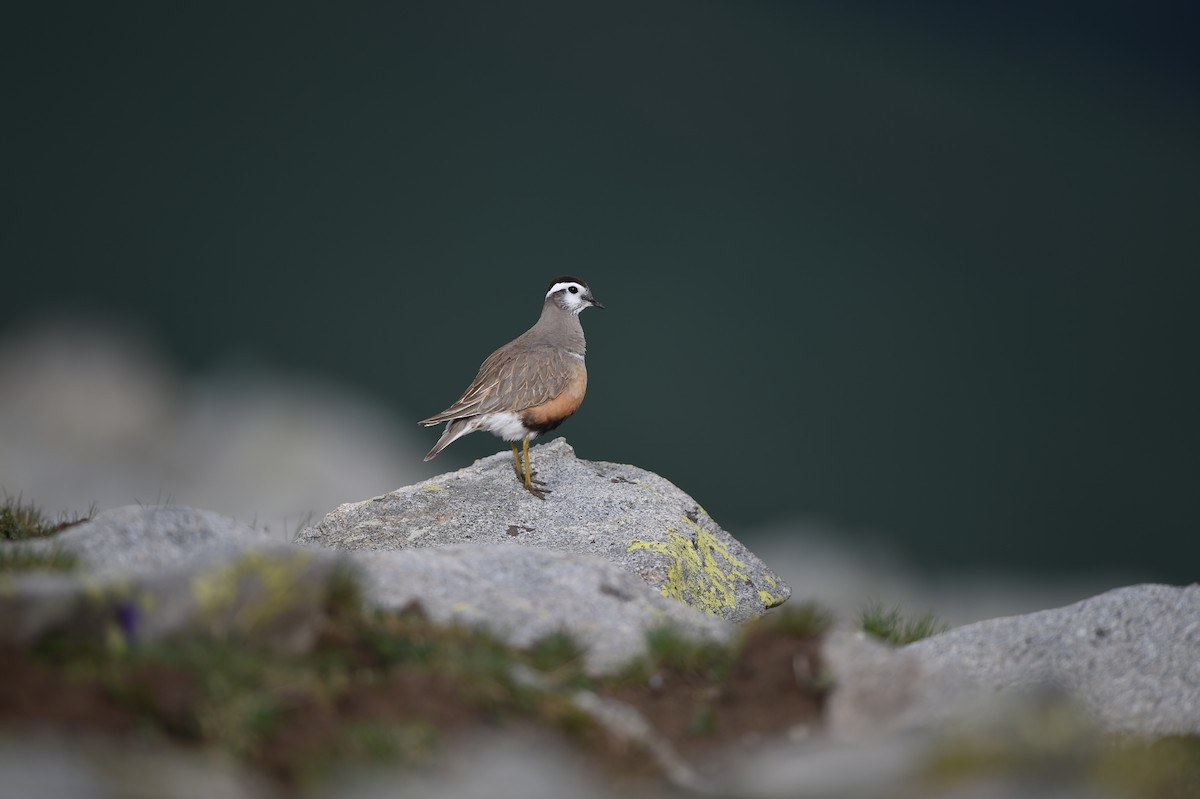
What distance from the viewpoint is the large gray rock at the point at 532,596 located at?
8625 millimetres

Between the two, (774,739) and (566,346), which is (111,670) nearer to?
(774,739)

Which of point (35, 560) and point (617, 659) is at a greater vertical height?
point (35, 560)

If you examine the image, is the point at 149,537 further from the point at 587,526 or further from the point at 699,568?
the point at 699,568

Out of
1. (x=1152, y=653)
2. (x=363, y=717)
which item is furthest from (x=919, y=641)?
(x=363, y=717)

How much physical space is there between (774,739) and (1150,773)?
231cm

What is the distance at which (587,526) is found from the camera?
1399 cm

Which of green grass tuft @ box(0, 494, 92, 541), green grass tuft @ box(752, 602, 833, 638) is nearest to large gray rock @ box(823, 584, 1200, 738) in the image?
green grass tuft @ box(752, 602, 833, 638)

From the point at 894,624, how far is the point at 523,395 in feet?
18.4

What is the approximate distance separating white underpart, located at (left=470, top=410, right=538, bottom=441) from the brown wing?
8cm

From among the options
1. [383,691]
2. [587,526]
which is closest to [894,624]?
[587,526]

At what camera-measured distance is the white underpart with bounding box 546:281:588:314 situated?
55.0 ft

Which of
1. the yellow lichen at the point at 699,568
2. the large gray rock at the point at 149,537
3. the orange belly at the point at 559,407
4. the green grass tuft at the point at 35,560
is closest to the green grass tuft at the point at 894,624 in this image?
the yellow lichen at the point at 699,568

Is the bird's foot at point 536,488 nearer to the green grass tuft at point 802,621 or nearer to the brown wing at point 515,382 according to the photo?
the brown wing at point 515,382

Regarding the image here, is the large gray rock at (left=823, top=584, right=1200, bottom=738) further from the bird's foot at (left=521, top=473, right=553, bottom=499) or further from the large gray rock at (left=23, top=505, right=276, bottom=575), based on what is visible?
the large gray rock at (left=23, top=505, right=276, bottom=575)
